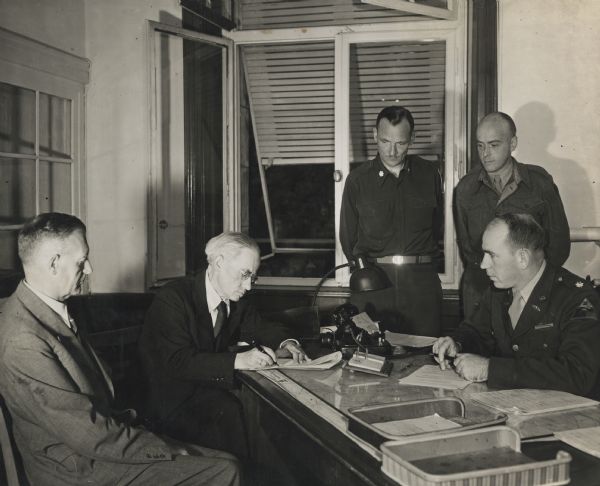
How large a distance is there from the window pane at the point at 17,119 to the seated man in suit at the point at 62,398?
1.83m

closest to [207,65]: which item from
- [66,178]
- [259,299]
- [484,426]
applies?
[66,178]

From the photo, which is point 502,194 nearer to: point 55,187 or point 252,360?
point 252,360

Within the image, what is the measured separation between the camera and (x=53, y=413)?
5.52 ft

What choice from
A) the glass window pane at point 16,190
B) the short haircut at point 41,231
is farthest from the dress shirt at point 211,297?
the glass window pane at point 16,190

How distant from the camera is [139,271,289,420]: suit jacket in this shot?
2.36m

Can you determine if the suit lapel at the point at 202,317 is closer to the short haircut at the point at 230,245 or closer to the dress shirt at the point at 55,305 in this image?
the short haircut at the point at 230,245

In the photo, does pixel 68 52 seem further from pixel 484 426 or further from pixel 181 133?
pixel 484 426

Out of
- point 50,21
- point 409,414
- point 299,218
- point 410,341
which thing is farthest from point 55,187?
point 299,218

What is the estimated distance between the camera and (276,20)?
4.32 m

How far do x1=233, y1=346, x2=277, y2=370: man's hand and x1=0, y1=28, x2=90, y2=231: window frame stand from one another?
1814mm

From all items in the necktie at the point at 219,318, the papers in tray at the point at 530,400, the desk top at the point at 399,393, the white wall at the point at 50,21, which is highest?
the white wall at the point at 50,21

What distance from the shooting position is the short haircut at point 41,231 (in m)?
1.85

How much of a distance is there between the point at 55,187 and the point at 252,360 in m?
2.23

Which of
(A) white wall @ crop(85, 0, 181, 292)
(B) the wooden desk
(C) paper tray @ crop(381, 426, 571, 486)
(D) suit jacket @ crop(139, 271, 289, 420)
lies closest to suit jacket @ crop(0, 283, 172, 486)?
(B) the wooden desk
